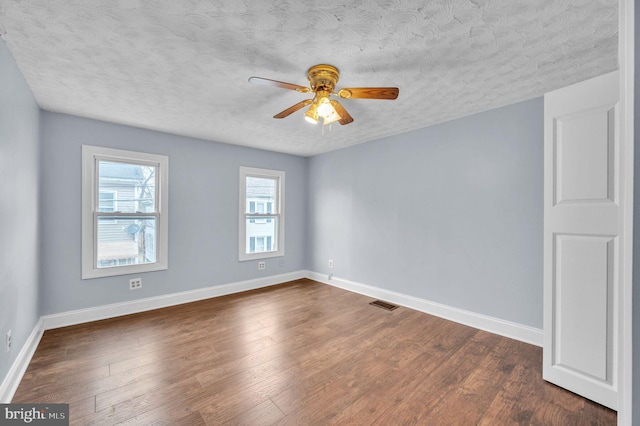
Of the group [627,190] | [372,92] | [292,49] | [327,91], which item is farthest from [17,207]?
[627,190]

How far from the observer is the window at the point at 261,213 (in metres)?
4.59

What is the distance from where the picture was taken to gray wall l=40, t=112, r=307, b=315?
3074 mm

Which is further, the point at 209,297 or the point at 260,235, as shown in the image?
the point at 260,235

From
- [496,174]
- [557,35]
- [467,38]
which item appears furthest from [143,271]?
[557,35]

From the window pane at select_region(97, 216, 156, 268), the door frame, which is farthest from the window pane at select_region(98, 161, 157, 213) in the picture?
the door frame

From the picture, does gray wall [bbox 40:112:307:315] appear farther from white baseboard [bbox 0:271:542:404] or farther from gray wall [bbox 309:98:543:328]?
gray wall [bbox 309:98:543:328]

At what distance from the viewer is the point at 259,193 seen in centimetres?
486

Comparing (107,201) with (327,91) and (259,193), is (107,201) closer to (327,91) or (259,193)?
(259,193)

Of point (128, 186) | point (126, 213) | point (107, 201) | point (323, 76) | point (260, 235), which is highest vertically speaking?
point (323, 76)

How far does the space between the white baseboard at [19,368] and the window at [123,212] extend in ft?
2.52

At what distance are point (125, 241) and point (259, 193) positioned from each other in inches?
80.8

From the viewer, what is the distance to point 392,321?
10.8 ft

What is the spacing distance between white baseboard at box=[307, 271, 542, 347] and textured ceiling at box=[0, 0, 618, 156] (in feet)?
7.48

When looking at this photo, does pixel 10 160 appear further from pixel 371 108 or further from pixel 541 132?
pixel 541 132
